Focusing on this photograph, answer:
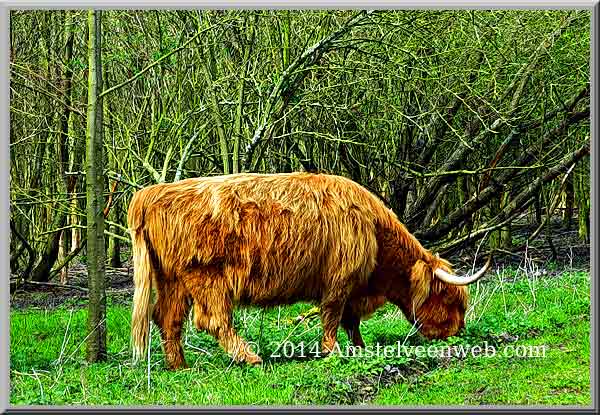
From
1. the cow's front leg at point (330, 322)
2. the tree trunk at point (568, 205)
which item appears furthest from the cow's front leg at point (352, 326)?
the tree trunk at point (568, 205)

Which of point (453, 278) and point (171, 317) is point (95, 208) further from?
point (453, 278)

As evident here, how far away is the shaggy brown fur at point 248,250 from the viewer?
6.18 m

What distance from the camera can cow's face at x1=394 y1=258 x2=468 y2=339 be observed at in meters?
6.79

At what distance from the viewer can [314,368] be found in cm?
613

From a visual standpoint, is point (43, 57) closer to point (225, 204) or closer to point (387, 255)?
point (225, 204)

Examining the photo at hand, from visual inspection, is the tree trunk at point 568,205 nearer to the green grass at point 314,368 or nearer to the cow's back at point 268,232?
the green grass at point 314,368

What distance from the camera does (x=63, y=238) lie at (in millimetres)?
8234

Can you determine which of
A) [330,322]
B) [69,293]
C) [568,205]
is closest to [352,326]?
[330,322]

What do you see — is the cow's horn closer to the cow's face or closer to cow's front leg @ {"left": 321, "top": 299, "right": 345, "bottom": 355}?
the cow's face

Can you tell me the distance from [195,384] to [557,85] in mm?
3887

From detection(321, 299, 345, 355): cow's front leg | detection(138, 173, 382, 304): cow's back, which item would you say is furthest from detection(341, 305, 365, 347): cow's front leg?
detection(138, 173, 382, 304): cow's back

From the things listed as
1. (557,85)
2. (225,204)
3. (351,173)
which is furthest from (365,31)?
(225,204)

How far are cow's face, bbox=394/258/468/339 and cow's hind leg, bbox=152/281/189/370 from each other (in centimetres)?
158

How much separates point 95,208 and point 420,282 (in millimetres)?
2282
